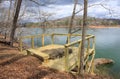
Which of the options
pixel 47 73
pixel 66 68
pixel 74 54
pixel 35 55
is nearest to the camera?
pixel 47 73

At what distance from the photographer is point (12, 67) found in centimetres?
771

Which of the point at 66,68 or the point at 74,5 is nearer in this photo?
the point at 66,68

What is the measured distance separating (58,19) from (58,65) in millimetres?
12036

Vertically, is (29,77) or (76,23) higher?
(76,23)

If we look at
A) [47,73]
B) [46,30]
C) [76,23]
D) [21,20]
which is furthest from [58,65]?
[21,20]

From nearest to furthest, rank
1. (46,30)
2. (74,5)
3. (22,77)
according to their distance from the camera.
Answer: (22,77), (74,5), (46,30)

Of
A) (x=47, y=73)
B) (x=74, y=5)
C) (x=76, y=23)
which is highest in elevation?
(x=74, y=5)

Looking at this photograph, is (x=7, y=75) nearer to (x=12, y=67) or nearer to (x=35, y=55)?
(x=12, y=67)

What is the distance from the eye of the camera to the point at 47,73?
24.8 feet

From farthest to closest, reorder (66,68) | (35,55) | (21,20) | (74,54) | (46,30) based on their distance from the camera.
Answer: (21,20)
(46,30)
(74,54)
(35,55)
(66,68)

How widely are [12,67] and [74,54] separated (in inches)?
163

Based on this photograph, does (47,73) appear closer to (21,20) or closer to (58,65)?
(58,65)

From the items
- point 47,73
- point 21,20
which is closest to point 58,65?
point 47,73

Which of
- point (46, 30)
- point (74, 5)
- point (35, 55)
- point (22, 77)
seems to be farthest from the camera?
point (46, 30)
